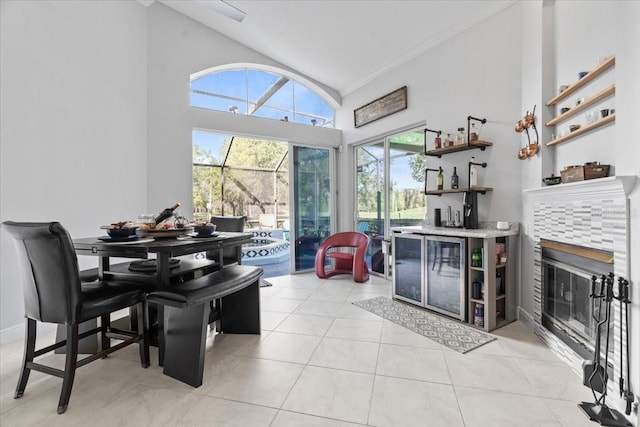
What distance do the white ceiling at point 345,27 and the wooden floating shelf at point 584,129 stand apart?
1511mm

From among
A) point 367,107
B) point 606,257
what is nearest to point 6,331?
point 606,257

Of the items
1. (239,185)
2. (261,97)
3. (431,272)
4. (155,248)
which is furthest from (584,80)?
(239,185)

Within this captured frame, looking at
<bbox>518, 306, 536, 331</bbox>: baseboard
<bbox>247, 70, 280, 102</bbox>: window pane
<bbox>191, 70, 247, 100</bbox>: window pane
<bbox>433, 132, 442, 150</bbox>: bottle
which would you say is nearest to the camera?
<bbox>518, 306, 536, 331</bbox>: baseboard

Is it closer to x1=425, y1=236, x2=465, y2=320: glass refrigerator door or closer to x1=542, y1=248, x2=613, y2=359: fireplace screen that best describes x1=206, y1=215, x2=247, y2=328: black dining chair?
x1=425, y1=236, x2=465, y2=320: glass refrigerator door

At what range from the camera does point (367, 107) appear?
457 cm

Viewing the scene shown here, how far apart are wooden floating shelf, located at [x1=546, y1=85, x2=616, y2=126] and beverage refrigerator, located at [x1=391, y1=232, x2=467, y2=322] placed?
1.17m

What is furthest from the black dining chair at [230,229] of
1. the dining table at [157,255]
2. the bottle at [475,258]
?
the bottle at [475,258]

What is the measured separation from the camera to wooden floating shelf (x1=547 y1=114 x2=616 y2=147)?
5.89ft

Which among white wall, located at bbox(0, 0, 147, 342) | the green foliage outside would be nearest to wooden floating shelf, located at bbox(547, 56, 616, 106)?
white wall, located at bbox(0, 0, 147, 342)

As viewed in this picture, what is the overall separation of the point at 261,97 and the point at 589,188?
428cm

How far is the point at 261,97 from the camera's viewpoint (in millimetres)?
4738

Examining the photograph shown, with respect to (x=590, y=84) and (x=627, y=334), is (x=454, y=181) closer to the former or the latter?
(x=590, y=84)

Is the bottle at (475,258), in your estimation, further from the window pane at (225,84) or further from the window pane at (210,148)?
the window pane at (210,148)

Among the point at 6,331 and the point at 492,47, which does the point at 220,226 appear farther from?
the point at 492,47
